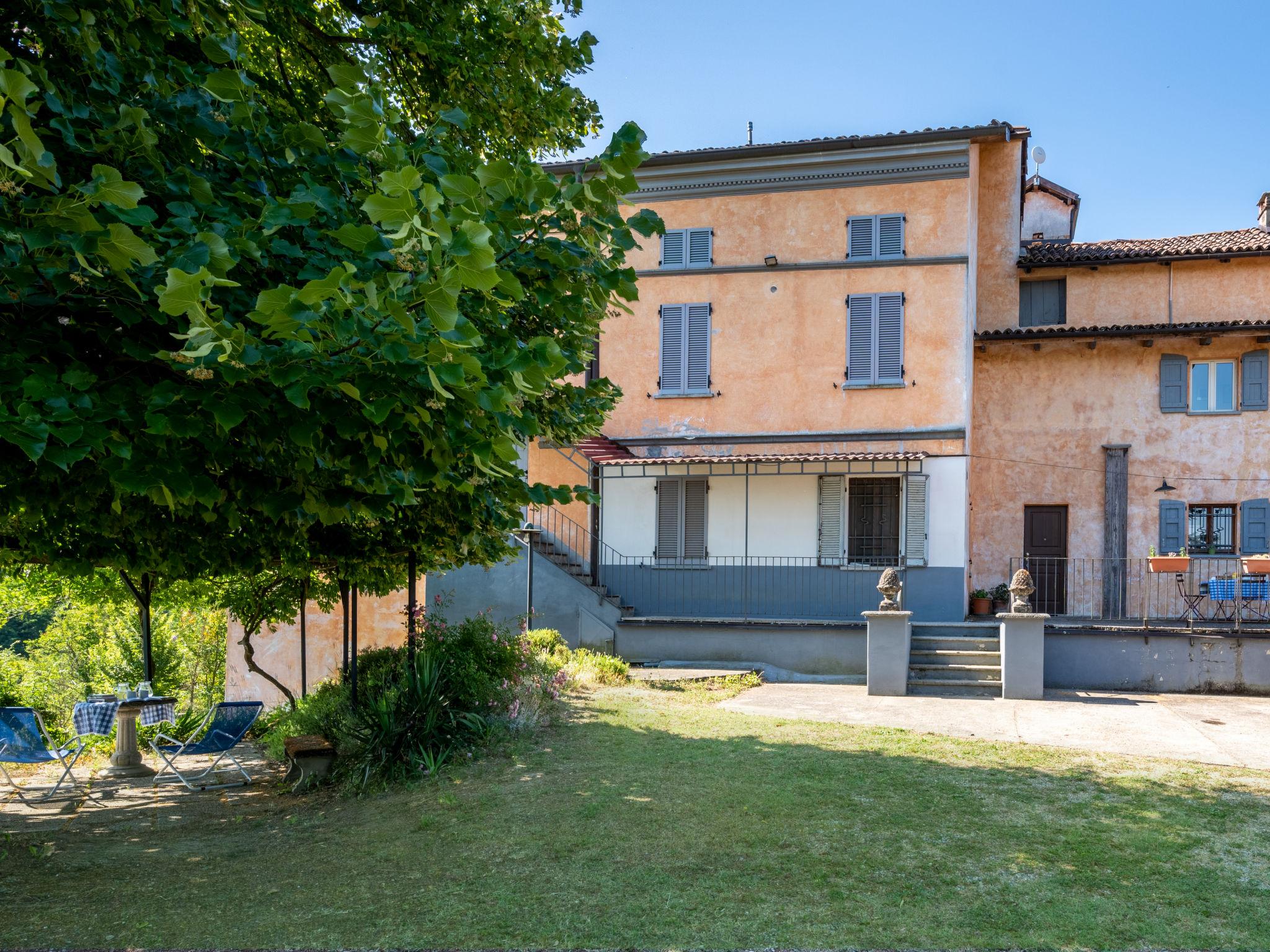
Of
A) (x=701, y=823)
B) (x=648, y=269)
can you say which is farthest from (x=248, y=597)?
(x=648, y=269)

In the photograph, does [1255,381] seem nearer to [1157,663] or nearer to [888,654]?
[1157,663]

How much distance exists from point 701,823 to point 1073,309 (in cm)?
1617

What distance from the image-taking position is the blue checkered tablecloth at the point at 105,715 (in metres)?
9.98

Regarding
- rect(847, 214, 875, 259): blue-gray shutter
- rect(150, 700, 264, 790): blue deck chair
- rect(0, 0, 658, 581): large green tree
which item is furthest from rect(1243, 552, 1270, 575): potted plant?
rect(150, 700, 264, 790): blue deck chair

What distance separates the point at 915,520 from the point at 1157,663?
4.25 metres

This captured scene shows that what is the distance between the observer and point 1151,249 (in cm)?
1922

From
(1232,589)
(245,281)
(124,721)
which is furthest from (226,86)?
(1232,589)

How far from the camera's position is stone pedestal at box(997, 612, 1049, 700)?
1328 centimetres

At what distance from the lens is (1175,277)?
19.1 meters

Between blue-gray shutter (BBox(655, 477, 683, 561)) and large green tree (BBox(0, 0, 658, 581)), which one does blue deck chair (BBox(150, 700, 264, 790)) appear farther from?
blue-gray shutter (BBox(655, 477, 683, 561))

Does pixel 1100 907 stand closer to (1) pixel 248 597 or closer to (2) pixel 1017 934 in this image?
(2) pixel 1017 934

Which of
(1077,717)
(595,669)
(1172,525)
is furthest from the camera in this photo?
(1172,525)

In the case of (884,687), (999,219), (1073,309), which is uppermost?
(999,219)

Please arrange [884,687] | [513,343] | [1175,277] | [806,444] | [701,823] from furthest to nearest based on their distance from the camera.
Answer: [1175,277] → [806,444] → [884,687] → [701,823] → [513,343]
